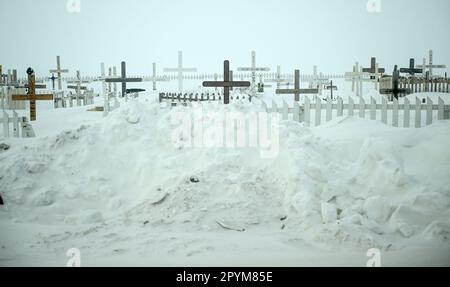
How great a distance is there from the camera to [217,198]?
584 cm

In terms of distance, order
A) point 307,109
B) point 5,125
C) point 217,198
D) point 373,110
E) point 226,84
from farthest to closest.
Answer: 1. point 226,84
2. point 307,109
3. point 373,110
4. point 5,125
5. point 217,198

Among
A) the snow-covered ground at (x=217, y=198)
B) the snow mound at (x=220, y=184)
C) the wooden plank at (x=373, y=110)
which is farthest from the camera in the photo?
the wooden plank at (x=373, y=110)

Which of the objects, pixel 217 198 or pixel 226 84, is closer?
pixel 217 198

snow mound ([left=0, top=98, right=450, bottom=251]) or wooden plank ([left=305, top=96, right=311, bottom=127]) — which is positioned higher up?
wooden plank ([left=305, top=96, right=311, bottom=127])

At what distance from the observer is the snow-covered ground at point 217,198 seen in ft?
14.8

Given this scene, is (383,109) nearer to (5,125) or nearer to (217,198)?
(217,198)

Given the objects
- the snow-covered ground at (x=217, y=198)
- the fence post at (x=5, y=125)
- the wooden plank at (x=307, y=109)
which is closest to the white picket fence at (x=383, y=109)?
the wooden plank at (x=307, y=109)

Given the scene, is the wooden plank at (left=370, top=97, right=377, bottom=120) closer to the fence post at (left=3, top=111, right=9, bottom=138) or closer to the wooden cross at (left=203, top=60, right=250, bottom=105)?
the wooden cross at (left=203, top=60, right=250, bottom=105)

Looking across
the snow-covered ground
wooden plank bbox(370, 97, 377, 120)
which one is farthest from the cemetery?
wooden plank bbox(370, 97, 377, 120)

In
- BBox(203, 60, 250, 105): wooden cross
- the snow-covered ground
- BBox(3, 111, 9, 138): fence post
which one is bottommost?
the snow-covered ground

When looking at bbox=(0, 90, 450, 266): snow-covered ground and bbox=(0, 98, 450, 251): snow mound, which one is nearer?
bbox=(0, 90, 450, 266): snow-covered ground

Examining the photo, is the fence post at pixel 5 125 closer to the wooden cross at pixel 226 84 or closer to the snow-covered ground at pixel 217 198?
the snow-covered ground at pixel 217 198

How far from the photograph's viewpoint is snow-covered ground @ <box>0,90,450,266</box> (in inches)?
177

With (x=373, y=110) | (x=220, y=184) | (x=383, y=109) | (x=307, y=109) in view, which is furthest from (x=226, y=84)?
(x=220, y=184)
